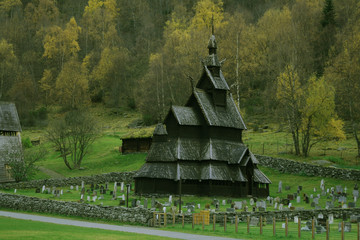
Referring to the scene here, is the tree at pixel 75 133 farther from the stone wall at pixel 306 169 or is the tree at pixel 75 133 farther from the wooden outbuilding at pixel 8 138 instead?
the stone wall at pixel 306 169

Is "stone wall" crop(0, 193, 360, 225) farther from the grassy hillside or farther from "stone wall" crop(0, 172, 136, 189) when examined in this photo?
the grassy hillside

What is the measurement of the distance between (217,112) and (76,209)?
65.5 feet

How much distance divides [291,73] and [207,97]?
17.2 metres

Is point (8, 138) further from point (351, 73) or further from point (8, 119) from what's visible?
point (351, 73)

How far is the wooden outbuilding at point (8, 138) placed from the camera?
58.9 metres

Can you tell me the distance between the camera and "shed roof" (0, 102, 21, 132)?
62.3 m

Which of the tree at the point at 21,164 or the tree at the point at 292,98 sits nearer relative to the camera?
the tree at the point at 21,164

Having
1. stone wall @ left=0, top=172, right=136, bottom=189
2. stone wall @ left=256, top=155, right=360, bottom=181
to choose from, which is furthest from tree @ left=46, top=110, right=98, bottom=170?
stone wall @ left=256, top=155, right=360, bottom=181

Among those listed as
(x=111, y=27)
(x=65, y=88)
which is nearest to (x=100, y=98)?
(x=65, y=88)

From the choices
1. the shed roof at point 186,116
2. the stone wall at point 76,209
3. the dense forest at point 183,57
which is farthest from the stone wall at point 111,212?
the dense forest at point 183,57

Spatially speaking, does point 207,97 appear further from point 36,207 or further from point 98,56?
point 98,56

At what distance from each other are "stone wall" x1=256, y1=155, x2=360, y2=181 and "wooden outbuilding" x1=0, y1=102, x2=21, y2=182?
28.9 meters

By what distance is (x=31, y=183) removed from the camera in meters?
55.3

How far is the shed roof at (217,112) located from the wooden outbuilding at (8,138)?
2377cm
